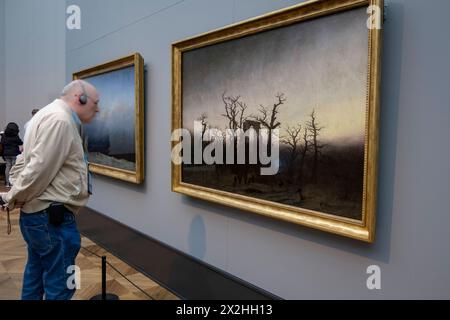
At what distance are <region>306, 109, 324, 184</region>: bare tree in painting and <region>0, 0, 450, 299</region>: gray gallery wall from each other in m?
0.44

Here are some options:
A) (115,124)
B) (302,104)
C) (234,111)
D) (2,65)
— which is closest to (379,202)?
(302,104)

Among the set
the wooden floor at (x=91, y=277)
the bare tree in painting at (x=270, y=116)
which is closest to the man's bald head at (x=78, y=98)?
the bare tree in painting at (x=270, y=116)

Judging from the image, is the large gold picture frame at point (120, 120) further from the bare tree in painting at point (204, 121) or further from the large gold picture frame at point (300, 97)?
the bare tree in painting at point (204, 121)

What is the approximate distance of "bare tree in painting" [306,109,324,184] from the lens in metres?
2.57

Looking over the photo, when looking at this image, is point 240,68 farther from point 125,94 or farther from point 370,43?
point 125,94

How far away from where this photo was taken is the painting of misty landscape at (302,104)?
2348 millimetres

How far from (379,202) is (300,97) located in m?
0.93

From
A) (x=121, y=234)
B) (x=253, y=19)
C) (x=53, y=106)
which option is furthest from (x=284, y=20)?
(x=121, y=234)

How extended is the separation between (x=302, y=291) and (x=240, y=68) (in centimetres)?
193

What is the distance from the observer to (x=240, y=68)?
10.4 feet

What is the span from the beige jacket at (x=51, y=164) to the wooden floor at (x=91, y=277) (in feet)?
5.69

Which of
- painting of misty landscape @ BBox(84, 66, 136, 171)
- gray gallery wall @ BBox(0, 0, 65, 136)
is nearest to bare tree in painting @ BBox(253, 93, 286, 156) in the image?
painting of misty landscape @ BBox(84, 66, 136, 171)

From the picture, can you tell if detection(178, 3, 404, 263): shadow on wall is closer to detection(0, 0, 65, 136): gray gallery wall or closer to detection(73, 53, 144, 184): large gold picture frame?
detection(73, 53, 144, 184): large gold picture frame
